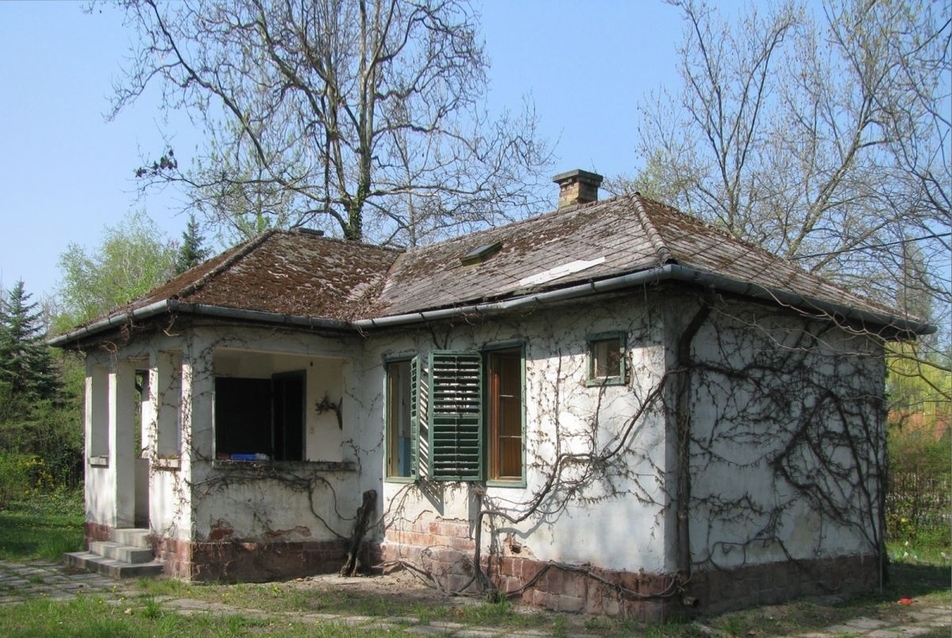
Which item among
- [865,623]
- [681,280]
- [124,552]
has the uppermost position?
[681,280]

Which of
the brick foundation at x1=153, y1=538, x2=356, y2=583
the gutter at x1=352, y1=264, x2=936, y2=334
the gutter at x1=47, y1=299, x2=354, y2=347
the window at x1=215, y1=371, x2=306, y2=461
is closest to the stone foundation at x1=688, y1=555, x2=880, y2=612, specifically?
the gutter at x1=352, y1=264, x2=936, y2=334

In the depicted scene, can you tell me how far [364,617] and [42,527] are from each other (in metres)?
11.1

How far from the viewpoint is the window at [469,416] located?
33.9 ft

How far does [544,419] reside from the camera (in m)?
9.80

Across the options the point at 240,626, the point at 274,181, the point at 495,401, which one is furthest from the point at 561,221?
the point at 274,181

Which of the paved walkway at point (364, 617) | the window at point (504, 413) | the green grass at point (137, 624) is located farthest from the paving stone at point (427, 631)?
the window at point (504, 413)

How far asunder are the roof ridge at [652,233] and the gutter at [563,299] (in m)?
0.21

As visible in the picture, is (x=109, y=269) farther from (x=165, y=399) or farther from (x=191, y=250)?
(x=165, y=399)

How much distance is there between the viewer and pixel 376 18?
23.8 m

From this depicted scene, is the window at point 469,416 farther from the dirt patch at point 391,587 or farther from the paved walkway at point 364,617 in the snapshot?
the paved walkway at point 364,617

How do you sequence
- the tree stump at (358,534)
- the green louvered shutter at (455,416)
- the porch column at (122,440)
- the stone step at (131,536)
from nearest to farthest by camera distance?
1. the green louvered shutter at (455,416)
2. the tree stump at (358,534)
3. the stone step at (131,536)
4. the porch column at (122,440)

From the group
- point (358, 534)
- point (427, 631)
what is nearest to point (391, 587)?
point (358, 534)

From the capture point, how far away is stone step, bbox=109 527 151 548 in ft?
39.9

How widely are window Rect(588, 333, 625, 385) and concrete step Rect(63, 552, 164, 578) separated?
6.07m
